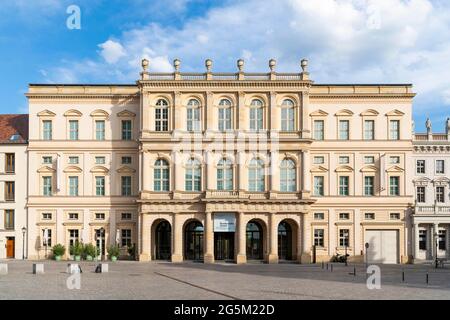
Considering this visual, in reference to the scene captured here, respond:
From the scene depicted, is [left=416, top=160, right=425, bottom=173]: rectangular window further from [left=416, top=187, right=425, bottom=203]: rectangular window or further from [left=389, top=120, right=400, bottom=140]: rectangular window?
[left=389, top=120, right=400, bottom=140]: rectangular window

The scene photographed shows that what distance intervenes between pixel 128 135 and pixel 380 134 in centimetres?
Answer: 2626

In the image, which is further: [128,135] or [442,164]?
[442,164]

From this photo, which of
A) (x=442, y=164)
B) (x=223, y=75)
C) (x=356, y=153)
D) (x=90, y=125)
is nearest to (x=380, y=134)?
(x=356, y=153)

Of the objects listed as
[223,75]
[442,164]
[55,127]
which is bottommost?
[442,164]

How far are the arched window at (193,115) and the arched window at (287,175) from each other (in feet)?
30.7

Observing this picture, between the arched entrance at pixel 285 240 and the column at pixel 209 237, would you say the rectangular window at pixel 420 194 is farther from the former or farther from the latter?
the column at pixel 209 237

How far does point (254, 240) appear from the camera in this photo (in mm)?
60438

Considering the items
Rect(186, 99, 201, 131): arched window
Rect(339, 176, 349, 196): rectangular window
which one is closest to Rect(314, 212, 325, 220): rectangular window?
Rect(339, 176, 349, 196): rectangular window

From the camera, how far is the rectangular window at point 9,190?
60.2 meters

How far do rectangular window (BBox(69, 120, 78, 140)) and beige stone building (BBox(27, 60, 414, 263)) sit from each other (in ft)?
0.34

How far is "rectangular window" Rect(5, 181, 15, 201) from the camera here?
197 ft

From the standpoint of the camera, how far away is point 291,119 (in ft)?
191
